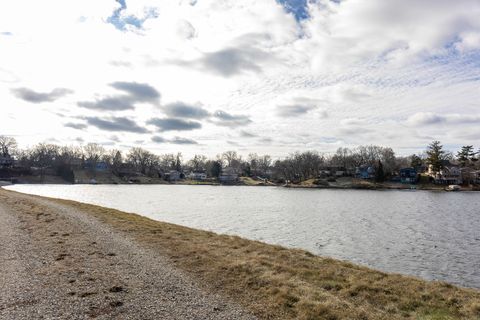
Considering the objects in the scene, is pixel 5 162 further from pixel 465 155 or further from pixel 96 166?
pixel 465 155

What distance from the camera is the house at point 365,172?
14250 centimetres

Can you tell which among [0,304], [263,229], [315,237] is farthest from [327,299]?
[263,229]

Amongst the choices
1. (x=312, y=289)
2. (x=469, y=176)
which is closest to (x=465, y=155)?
(x=469, y=176)

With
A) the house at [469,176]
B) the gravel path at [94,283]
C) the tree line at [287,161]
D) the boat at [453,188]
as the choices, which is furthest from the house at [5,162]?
the house at [469,176]

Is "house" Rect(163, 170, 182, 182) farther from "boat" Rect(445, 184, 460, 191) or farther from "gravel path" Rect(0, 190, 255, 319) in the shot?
"gravel path" Rect(0, 190, 255, 319)

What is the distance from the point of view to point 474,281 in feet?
49.8

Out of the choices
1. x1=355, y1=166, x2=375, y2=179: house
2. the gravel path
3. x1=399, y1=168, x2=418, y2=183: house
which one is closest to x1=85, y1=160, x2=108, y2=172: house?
x1=355, y1=166, x2=375, y2=179: house

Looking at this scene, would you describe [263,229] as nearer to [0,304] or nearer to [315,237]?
[315,237]

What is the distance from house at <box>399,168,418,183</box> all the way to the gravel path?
13766cm

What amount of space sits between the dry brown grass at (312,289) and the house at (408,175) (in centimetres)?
13536

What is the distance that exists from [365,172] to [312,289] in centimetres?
14471

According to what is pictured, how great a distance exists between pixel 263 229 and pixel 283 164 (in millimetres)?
138316

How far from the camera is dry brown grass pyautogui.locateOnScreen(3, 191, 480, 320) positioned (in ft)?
25.7

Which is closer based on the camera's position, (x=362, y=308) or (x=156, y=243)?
(x=362, y=308)
